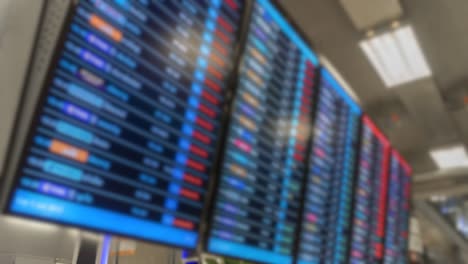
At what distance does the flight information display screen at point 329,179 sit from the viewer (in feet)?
9.40

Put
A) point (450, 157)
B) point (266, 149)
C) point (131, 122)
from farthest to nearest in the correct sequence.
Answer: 1. point (450, 157)
2. point (266, 149)
3. point (131, 122)

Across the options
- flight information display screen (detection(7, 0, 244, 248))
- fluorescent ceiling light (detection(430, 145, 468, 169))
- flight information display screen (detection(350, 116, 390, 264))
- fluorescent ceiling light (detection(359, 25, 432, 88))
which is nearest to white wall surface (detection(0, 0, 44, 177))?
flight information display screen (detection(7, 0, 244, 248))

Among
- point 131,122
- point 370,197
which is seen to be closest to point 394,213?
point 370,197

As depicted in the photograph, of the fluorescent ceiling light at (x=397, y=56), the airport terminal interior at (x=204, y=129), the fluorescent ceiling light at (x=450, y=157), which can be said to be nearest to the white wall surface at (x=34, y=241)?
the airport terminal interior at (x=204, y=129)

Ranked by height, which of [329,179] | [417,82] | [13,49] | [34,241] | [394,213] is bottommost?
[34,241]

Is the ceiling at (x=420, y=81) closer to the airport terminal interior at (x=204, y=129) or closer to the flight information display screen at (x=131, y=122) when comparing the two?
the airport terminal interior at (x=204, y=129)

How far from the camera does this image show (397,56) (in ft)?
14.3

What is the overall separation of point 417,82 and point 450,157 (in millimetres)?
2516

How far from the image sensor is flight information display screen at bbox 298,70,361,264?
2.87m

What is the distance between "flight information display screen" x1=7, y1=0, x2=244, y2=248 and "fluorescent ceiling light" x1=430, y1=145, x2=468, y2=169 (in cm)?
543

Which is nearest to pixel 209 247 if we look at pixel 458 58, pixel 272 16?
pixel 272 16

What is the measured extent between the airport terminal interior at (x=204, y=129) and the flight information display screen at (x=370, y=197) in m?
0.03

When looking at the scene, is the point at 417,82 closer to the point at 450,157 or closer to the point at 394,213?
the point at 394,213

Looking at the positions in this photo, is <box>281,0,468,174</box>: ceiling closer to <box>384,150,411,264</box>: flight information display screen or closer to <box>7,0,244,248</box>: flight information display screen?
<box>384,150,411,264</box>: flight information display screen
